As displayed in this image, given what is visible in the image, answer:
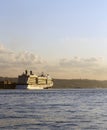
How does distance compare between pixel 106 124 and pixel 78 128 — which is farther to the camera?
pixel 106 124

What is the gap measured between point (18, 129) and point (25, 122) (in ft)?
14.4

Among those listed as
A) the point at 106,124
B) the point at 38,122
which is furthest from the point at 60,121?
the point at 106,124

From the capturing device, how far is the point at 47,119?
1427 inches

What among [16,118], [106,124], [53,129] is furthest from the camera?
[16,118]

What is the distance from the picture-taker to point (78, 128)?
30.4 metres

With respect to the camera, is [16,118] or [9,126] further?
[16,118]

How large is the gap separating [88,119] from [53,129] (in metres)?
7.29

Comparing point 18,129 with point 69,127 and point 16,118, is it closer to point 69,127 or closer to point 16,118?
point 69,127

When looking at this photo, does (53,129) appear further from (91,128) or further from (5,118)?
(5,118)

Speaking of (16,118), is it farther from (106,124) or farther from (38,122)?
(106,124)

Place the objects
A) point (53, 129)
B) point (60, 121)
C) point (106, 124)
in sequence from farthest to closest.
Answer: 1. point (60, 121)
2. point (106, 124)
3. point (53, 129)

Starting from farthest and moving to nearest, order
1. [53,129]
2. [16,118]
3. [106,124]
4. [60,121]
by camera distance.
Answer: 1. [16,118]
2. [60,121]
3. [106,124]
4. [53,129]

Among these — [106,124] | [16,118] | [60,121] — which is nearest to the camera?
[106,124]

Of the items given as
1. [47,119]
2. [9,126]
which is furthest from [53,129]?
[47,119]
